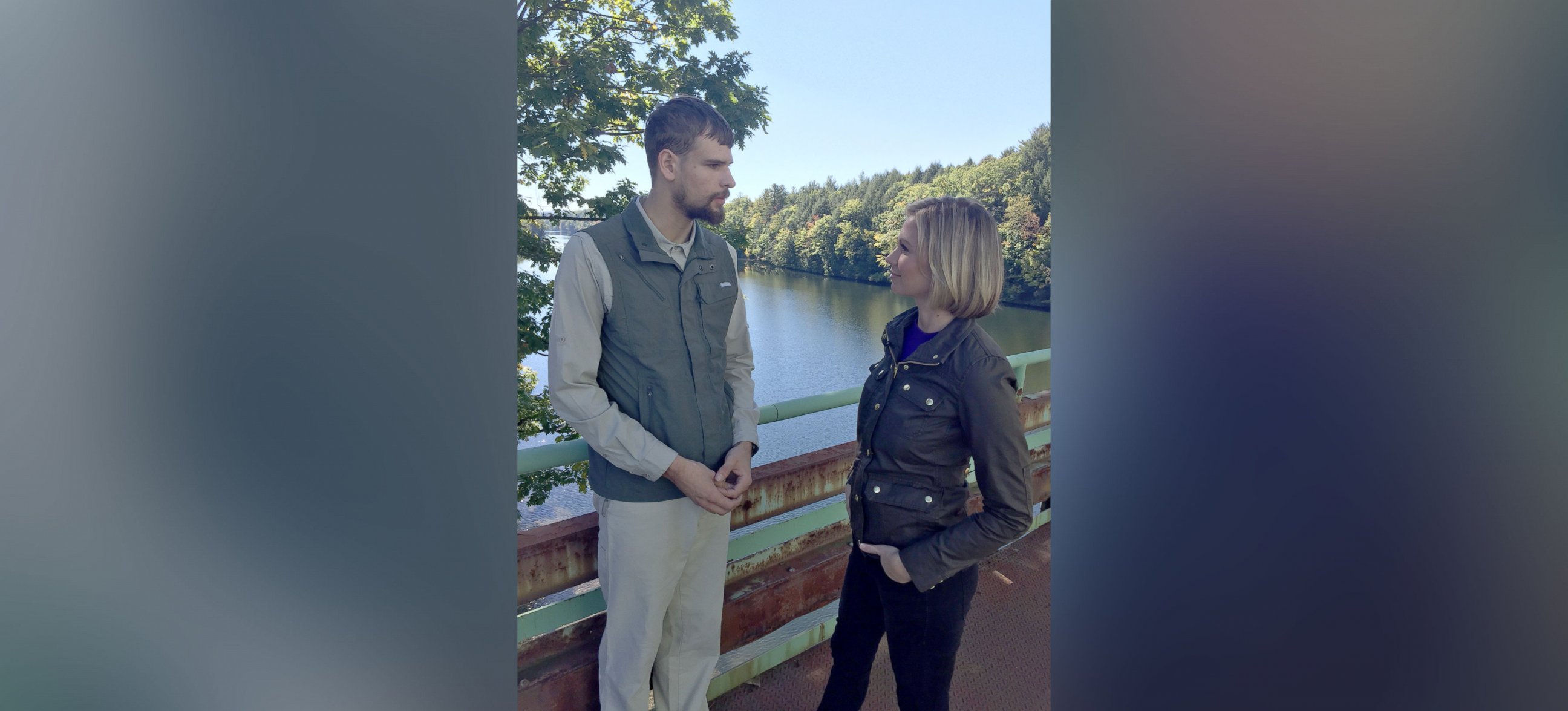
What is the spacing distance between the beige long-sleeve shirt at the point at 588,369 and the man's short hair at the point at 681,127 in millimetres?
284

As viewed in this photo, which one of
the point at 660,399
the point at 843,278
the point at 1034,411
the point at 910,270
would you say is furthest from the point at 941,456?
the point at 843,278

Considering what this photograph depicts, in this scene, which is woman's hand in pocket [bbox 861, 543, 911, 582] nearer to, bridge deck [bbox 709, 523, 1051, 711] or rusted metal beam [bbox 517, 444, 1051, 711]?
rusted metal beam [bbox 517, 444, 1051, 711]

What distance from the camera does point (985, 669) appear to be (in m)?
2.40

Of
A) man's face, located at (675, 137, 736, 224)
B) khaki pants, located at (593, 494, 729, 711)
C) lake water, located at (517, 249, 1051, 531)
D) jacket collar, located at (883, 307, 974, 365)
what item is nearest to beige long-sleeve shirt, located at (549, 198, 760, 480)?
khaki pants, located at (593, 494, 729, 711)

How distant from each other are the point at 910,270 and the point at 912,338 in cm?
14

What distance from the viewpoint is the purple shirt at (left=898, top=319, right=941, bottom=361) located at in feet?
5.39

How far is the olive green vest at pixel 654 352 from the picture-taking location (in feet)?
5.35
